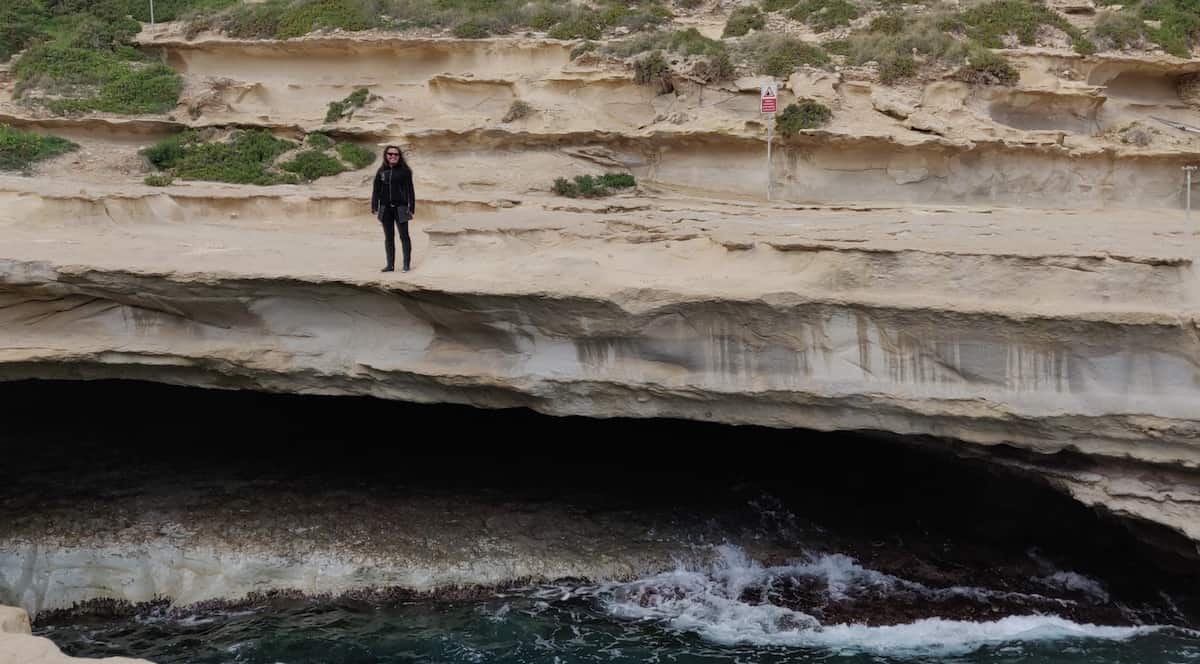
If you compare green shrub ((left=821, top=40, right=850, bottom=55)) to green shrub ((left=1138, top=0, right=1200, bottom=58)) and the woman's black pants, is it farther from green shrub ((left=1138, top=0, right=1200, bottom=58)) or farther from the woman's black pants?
the woman's black pants

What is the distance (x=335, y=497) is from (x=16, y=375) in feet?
10.2

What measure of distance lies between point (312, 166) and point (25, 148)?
4314mm

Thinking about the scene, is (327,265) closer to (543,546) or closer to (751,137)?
(543,546)

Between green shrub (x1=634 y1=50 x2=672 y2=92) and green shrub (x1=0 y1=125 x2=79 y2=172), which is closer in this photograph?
green shrub (x1=0 y1=125 x2=79 y2=172)

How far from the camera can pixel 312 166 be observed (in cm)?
1452

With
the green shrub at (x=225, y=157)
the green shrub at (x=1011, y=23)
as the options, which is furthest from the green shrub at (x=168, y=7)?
the green shrub at (x=1011, y=23)

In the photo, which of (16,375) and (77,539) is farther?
(77,539)

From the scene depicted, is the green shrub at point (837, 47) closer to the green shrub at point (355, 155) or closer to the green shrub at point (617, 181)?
the green shrub at point (617, 181)

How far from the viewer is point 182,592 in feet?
A: 31.0

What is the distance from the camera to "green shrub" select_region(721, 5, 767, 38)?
17.2 metres

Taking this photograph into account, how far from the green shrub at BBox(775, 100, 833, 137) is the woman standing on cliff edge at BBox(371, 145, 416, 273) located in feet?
21.4

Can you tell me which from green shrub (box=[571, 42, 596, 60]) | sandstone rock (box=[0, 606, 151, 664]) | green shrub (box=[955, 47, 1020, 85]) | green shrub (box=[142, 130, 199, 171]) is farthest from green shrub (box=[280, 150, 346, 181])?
sandstone rock (box=[0, 606, 151, 664])

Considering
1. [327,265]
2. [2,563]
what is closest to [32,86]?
[2,563]

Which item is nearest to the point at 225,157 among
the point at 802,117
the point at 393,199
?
the point at 393,199
